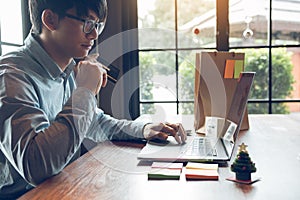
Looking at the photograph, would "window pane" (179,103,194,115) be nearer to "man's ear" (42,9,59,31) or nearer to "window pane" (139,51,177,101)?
"window pane" (139,51,177,101)

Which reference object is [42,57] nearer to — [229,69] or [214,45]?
[229,69]

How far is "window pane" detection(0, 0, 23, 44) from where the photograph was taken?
185cm

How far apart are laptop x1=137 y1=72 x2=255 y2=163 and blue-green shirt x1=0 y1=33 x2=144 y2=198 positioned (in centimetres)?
22

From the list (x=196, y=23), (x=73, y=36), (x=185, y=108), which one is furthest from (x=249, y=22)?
(x=73, y=36)

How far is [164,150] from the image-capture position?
107 centimetres

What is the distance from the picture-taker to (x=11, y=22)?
6.42 ft

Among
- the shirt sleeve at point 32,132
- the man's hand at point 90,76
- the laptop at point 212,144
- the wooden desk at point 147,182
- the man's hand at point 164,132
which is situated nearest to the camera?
the wooden desk at point 147,182

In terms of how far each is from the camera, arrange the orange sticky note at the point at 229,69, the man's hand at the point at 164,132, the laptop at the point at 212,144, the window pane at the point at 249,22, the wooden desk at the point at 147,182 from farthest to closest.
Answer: the window pane at the point at 249,22, the orange sticky note at the point at 229,69, the man's hand at the point at 164,132, the laptop at the point at 212,144, the wooden desk at the point at 147,182

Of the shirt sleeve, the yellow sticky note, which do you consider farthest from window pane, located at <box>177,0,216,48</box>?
the shirt sleeve

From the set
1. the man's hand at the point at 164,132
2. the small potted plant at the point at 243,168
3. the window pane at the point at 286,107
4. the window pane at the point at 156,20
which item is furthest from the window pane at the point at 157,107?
the small potted plant at the point at 243,168

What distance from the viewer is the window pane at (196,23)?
7.94ft

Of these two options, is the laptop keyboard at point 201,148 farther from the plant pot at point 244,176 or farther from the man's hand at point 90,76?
the man's hand at point 90,76

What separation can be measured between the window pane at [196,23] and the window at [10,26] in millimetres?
1094

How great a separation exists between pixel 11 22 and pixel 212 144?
4.66ft
